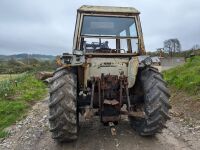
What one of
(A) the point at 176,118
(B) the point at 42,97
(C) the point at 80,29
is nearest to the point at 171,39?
(B) the point at 42,97

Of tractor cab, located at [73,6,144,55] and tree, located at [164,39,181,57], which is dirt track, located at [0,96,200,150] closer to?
tractor cab, located at [73,6,144,55]

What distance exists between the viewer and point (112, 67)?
784 cm

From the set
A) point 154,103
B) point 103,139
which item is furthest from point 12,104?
point 154,103

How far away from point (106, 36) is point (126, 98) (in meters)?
1.47

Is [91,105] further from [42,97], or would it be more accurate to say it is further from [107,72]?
[42,97]

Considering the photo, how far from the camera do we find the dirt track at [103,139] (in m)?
7.52

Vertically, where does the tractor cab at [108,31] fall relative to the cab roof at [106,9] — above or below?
below

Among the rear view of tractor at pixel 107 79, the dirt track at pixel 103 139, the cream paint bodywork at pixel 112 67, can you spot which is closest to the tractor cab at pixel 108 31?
the rear view of tractor at pixel 107 79

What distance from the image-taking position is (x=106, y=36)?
841 centimetres

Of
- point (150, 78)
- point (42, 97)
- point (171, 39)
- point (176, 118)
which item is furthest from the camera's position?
point (171, 39)

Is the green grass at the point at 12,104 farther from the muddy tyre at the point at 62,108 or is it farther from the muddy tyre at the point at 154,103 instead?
the muddy tyre at the point at 154,103

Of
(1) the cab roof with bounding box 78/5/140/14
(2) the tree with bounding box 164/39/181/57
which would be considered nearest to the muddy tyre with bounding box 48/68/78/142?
(1) the cab roof with bounding box 78/5/140/14

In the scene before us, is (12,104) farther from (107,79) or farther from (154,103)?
(154,103)

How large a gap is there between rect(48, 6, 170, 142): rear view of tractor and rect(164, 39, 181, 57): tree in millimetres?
20732
